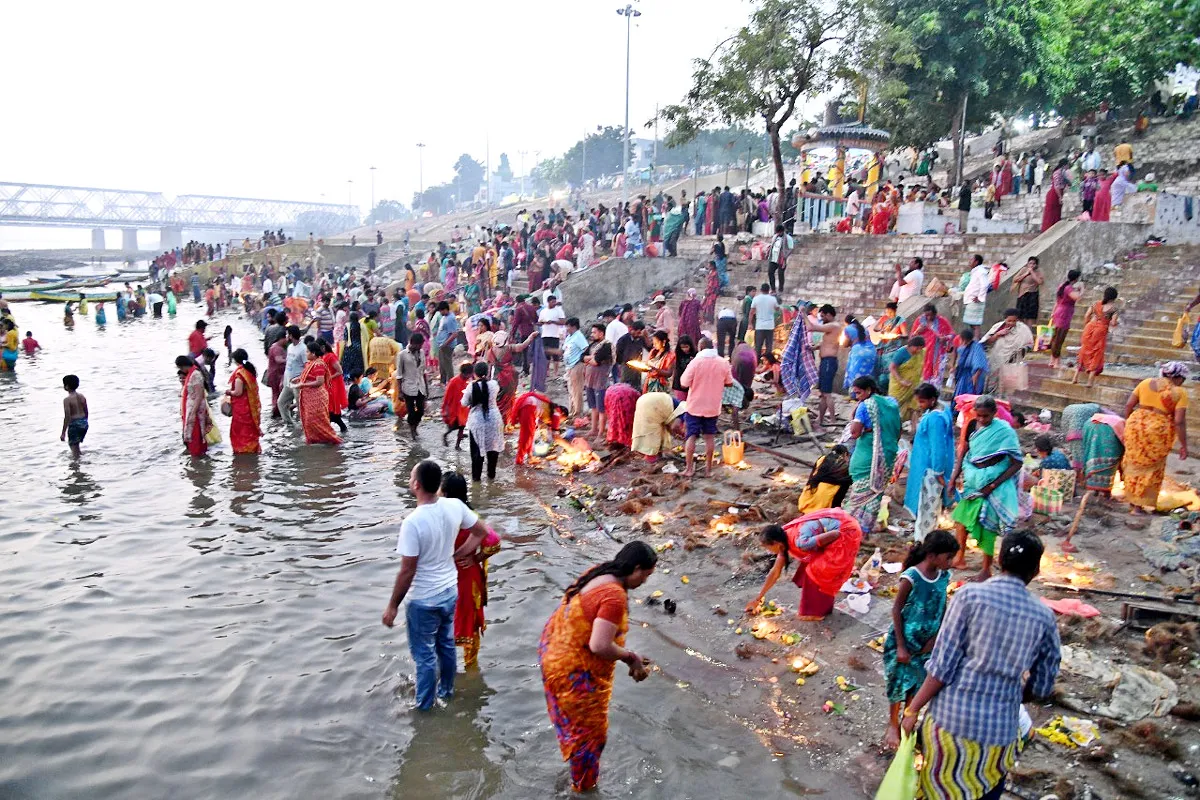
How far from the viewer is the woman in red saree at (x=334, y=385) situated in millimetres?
11336

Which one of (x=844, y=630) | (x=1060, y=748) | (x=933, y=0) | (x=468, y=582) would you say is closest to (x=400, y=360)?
(x=468, y=582)

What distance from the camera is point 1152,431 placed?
721 cm

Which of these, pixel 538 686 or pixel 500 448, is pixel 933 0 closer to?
pixel 500 448

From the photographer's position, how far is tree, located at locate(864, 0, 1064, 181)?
75.1 feet

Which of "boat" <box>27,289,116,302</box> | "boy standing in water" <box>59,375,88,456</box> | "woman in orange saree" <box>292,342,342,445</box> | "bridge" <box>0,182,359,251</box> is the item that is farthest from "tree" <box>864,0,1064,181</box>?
"bridge" <box>0,182,359,251</box>

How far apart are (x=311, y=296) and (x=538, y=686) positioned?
101 feet

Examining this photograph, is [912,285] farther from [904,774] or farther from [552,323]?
[904,774]

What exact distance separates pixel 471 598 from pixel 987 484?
381 centimetres

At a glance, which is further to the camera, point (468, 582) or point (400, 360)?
point (400, 360)

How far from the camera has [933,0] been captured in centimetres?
2306

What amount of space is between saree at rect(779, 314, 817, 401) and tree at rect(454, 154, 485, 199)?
9992 centimetres

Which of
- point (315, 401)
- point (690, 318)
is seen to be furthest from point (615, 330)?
point (315, 401)

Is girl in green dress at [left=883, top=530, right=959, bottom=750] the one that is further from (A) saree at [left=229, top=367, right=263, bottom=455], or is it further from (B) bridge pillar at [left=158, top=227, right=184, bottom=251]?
(B) bridge pillar at [left=158, top=227, right=184, bottom=251]

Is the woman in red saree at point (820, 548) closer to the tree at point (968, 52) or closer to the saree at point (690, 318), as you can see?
the saree at point (690, 318)
